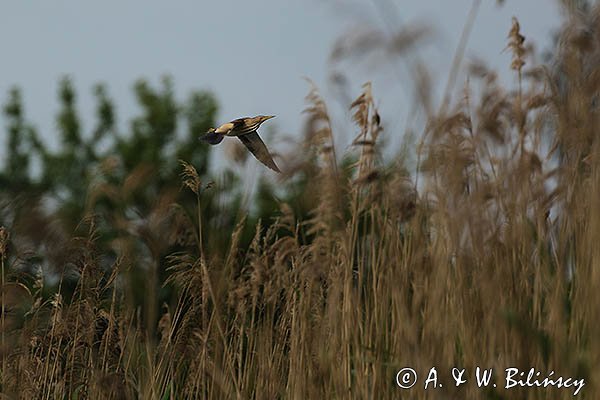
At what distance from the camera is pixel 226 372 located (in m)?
3.30

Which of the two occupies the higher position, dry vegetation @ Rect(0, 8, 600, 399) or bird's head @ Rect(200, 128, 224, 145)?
bird's head @ Rect(200, 128, 224, 145)

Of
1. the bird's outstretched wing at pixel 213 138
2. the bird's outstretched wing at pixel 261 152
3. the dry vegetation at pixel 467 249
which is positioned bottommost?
the dry vegetation at pixel 467 249

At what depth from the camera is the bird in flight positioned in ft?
9.86

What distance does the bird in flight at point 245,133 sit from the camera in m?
3.01

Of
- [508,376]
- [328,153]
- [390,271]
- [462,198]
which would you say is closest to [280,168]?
[328,153]

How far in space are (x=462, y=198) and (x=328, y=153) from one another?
510 millimetres

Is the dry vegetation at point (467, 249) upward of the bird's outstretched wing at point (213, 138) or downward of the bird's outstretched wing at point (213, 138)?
downward

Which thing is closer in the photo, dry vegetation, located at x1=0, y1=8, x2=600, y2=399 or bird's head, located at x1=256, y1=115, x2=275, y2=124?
dry vegetation, located at x1=0, y1=8, x2=600, y2=399

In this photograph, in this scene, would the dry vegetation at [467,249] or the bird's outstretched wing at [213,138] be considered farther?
the bird's outstretched wing at [213,138]

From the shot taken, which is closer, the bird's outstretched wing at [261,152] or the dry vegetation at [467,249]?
the dry vegetation at [467,249]

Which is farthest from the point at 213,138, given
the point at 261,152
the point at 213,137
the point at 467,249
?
the point at 467,249

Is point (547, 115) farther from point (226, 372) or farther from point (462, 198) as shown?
point (226, 372)

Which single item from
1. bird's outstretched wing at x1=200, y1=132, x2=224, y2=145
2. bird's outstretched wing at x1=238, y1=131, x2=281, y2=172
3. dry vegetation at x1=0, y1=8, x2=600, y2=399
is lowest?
dry vegetation at x1=0, y1=8, x2=600, y2=399

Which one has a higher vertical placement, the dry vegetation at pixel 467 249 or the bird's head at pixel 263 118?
the bird's head at pixel 263 118
